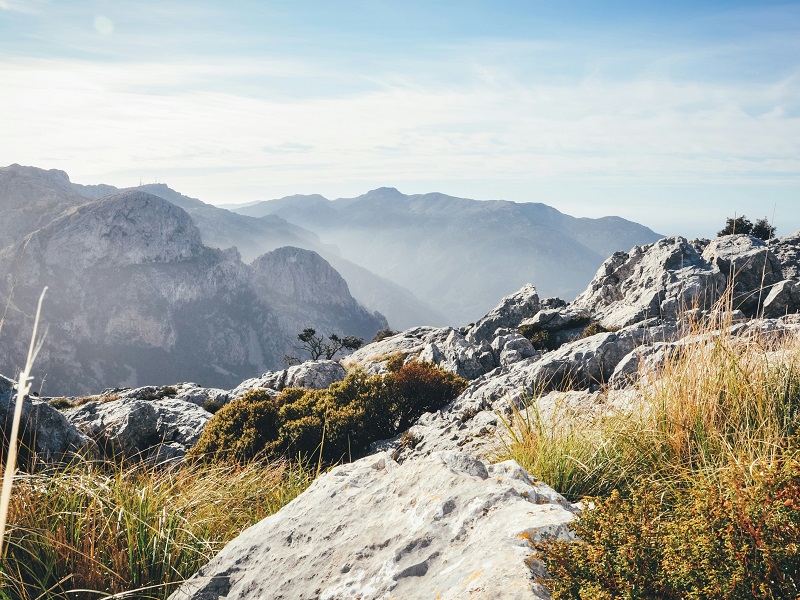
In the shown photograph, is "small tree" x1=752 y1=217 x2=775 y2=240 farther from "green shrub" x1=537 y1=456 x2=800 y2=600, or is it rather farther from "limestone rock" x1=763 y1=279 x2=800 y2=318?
"green shrub" x1=537 y1=456 x2=800 y2=600

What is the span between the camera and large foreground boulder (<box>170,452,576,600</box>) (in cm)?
374

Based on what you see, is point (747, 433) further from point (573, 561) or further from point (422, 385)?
point (422, 385)

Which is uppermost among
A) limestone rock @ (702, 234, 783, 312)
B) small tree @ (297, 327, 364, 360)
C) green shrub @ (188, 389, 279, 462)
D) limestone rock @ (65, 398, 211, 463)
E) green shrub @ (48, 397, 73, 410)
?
limestone rock @ (702, 234, 783, 312)

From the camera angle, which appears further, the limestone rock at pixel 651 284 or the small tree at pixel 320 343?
the small tree at pixel 320 343

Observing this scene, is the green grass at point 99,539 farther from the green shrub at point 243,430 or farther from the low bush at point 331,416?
the green shrub at point 243,430

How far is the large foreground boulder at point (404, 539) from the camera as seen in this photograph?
3744mm

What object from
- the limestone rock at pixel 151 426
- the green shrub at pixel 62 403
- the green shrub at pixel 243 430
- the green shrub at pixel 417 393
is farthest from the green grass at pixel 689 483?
the green shrub at pixel 62 403

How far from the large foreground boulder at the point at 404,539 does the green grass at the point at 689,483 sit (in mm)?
344

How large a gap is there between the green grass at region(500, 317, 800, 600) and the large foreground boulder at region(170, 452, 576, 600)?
0.34 meters

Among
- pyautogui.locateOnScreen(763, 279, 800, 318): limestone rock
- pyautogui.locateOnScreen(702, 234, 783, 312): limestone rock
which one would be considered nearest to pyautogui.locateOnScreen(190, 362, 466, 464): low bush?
pyautogui.locateOnScreen(763, 279, 800, 318): limestone rock

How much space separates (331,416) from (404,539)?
12026 mm

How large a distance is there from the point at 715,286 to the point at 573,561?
3008cm

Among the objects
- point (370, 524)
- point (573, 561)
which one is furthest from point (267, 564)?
point (573, 561)

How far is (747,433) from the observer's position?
5.71m
